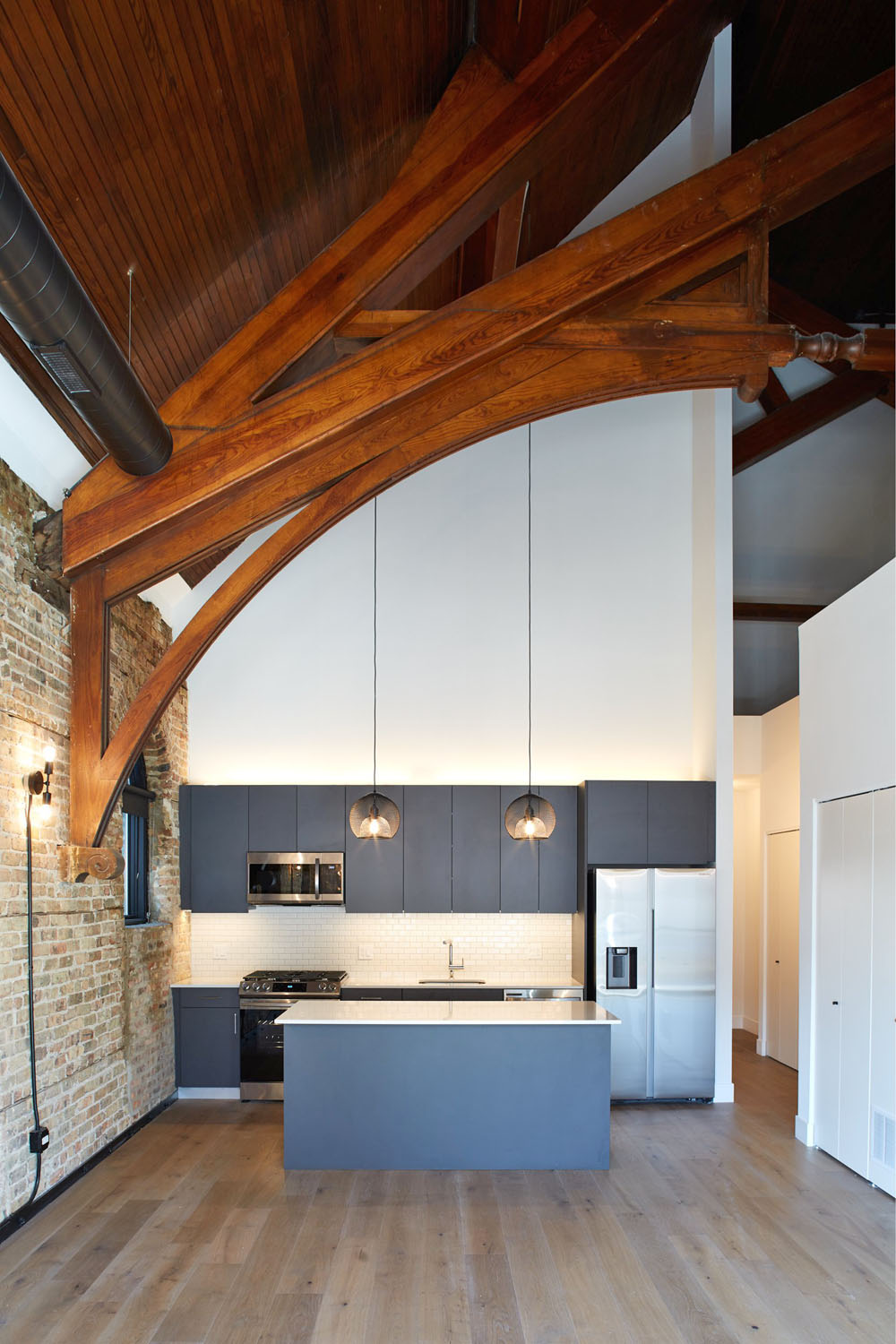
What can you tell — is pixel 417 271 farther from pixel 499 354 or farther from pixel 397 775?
pixel 397 775

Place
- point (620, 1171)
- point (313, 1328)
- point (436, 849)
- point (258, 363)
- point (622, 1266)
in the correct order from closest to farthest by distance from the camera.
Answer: point (313, 1328) < point (622, 1266) < point (258, 363) < point (620, 1171) < point (436, 849)

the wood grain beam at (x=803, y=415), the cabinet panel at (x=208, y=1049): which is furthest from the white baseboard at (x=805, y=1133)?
the wood grain beam at (x=803, y=415)

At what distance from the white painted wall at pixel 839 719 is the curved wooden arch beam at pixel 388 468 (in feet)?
4.98

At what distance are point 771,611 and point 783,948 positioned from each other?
10.3 feet

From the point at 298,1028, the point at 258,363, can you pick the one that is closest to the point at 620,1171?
the point at 298,1028

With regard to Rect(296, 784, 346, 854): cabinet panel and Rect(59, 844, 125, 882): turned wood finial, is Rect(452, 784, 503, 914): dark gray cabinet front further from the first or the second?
Rect(59, 844, 125, 882): turned wood finial

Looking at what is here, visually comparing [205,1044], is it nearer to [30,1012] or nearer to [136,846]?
[136,846]

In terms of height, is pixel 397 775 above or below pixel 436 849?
above

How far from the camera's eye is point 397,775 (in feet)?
27.2

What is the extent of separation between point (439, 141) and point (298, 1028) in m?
4.73

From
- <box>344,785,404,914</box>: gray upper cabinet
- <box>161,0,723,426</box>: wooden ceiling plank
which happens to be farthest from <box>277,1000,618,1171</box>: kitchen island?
<box>161,0,723,426</box>: wooden ceiling plank

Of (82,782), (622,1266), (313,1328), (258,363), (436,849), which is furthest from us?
(436,849)

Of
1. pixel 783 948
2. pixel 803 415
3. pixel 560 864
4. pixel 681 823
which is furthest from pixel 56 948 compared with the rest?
pixel 803 415

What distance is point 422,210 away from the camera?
4746mm
